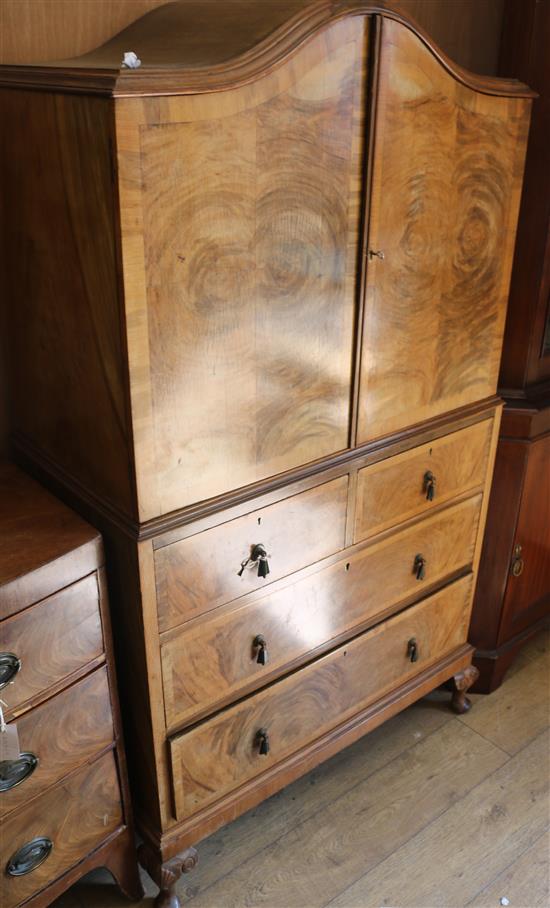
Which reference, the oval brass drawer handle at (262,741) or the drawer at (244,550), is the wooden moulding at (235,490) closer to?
the drawer at (244,550)

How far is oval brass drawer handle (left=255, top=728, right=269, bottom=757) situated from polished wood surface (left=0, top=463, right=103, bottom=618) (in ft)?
1.82

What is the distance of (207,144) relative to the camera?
1.07 m

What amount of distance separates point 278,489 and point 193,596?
234 mm

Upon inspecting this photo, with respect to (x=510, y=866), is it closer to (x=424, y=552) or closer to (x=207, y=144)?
(x=424, y=552)

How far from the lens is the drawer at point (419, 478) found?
5.12ft

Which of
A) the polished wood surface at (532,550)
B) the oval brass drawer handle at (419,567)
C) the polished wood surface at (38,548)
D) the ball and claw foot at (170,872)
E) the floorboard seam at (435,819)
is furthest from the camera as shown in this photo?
the polished wood surface at (532,550)

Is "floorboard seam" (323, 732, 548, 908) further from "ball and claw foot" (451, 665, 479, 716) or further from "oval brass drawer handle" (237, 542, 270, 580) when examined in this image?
"oval brass drawer handle" (237, 542, 270, 580)

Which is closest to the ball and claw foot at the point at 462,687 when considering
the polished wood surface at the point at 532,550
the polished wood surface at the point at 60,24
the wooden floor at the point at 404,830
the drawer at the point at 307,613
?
the wooden floor at the point at 404,830

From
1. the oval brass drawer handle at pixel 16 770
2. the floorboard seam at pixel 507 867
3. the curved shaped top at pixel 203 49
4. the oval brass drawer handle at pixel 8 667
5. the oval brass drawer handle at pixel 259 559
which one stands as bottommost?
the floorboard seam at pixel 507 867

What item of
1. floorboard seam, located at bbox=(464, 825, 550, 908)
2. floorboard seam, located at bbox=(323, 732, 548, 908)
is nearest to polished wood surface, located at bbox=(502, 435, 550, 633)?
floorboard seam, located at bbox=(323, 732, 548, 908)

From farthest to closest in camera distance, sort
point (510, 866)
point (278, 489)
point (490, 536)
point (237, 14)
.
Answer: point (490, 536) < point (510, 866) < point (278, 489) < point (237, 14)

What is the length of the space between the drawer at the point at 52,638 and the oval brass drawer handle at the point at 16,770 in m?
0.09

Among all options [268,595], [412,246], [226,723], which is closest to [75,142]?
[412,246]

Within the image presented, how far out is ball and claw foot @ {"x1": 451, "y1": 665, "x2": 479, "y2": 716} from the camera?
6.52 ft
